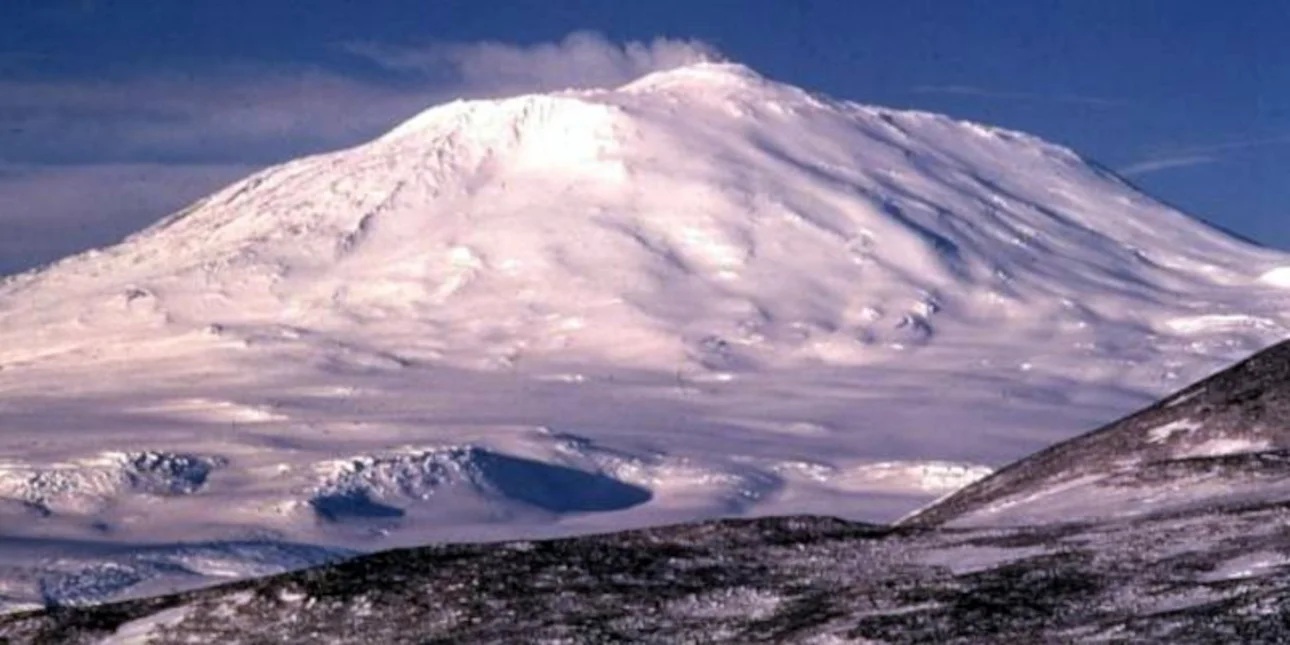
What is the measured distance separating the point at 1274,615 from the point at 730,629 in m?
7.30

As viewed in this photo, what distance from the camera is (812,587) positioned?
32.7 m

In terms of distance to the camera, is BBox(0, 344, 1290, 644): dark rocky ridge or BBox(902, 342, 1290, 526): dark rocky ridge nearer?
BBox(0, 344, 1290, 644): dark rocky ridge

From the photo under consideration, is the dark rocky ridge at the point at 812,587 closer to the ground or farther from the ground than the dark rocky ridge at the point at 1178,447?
closer to the ground

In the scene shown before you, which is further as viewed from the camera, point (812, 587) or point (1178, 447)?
point (1178, 447)

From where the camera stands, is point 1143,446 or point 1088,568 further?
point 1143,446

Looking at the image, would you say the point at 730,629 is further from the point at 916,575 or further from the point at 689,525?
the point at 689,525

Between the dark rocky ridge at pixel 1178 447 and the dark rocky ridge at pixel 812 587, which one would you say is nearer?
the dark rocky ridge at pixel 812 587

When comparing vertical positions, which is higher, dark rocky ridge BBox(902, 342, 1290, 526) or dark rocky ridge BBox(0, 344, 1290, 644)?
dark rocky ridge BBox(902, 342, 1290, 526)

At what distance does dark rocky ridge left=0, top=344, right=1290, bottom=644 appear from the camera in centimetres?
2833

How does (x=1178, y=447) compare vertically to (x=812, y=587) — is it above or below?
above

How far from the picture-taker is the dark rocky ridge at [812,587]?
92.9 ft

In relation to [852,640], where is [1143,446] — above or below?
above

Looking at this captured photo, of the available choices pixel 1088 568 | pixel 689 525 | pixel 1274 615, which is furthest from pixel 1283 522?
pixel 689 525

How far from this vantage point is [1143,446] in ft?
159
